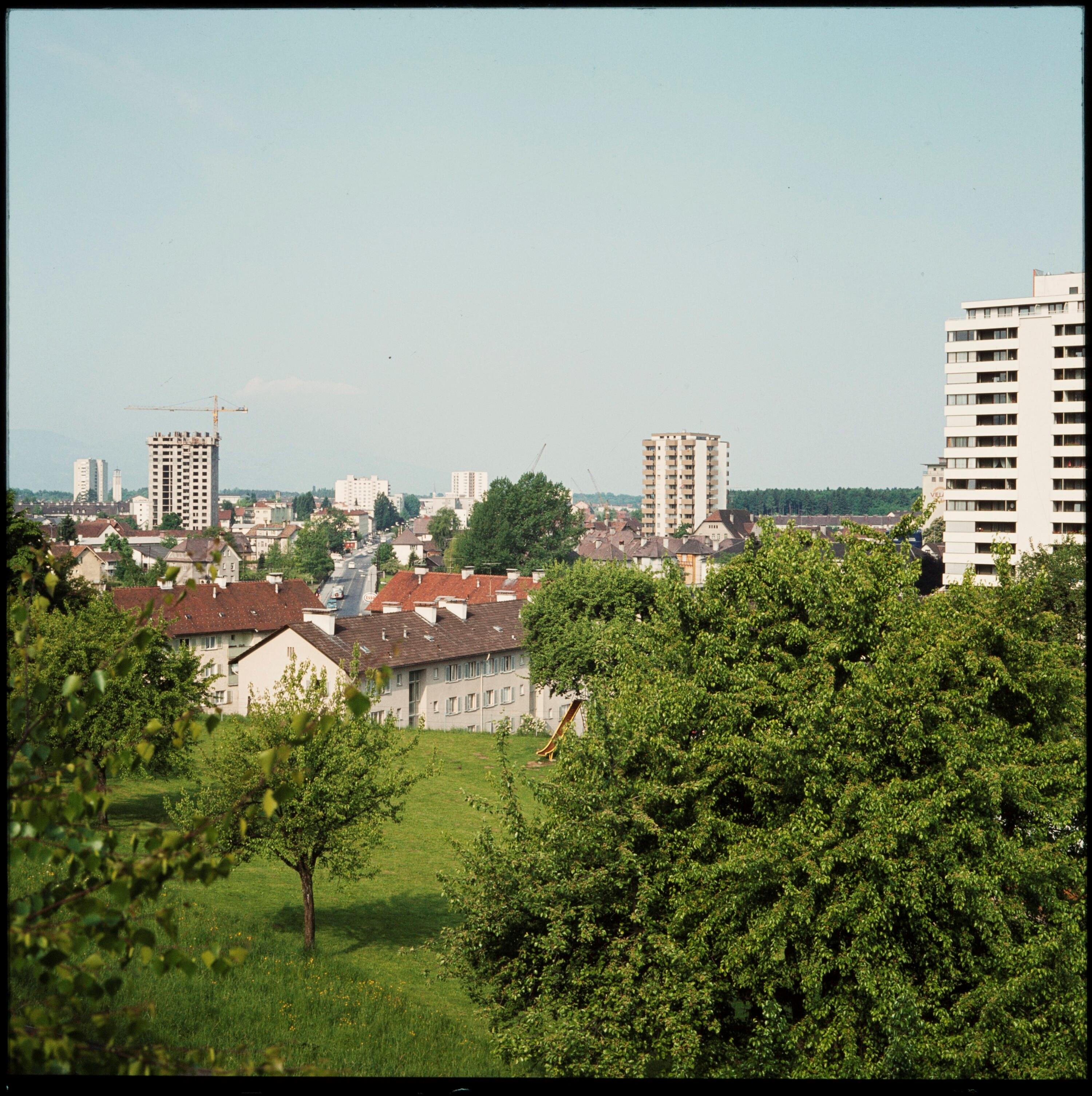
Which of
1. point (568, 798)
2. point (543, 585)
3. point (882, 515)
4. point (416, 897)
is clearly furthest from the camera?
point (882, 515)

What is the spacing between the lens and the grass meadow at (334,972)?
31.2 ft

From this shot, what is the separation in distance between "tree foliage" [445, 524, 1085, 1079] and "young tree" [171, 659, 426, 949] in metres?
4.38

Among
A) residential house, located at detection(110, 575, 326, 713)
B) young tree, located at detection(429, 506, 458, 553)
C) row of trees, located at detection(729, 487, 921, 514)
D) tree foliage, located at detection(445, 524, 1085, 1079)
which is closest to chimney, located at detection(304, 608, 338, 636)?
residential house, located at detection(110, 575, 326, 713)

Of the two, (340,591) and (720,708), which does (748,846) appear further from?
(340,591)

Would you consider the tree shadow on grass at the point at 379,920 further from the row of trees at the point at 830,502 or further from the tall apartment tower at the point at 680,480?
the row of trees at the point at 830,502

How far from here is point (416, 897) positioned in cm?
2017

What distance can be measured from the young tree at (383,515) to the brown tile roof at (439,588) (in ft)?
415

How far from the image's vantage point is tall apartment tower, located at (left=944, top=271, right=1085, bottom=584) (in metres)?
59.8

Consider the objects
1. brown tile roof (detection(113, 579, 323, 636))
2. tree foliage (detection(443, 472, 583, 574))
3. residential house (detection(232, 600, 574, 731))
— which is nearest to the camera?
residential house (detection(232, 600, 574, 731))

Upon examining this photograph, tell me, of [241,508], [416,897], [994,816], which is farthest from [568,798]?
[241,508]

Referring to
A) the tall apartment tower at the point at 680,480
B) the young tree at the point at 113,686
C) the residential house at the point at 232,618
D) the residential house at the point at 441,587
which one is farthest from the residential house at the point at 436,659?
the tall apartment tower at the point at 680,480

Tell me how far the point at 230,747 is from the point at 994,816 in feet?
37.8

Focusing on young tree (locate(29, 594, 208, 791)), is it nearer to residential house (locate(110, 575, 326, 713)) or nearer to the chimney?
the chimney

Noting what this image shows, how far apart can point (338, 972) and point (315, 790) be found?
260cm
